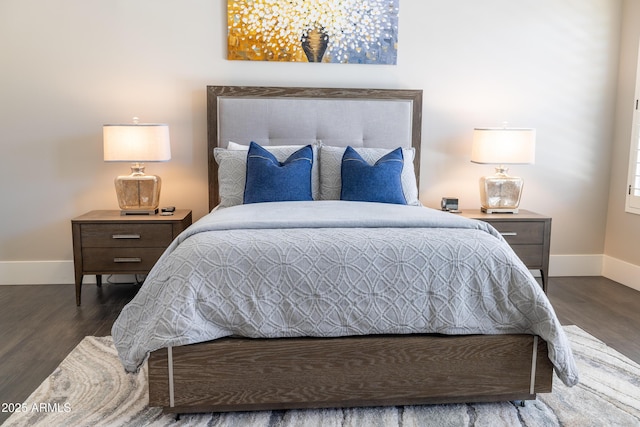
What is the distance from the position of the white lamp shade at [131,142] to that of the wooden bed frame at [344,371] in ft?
6.35

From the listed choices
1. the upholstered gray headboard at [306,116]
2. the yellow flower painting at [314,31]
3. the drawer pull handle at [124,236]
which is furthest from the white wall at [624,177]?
the drawer pull handle at [124,236]

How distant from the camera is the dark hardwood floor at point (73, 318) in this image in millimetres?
2523

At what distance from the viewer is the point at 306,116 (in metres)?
3.91

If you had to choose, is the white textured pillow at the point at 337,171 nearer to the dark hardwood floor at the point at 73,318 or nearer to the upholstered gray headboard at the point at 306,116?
the upholstered gray headboard at the point at 306,116

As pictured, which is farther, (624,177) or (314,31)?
(624,177)

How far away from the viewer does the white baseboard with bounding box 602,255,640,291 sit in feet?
13.0

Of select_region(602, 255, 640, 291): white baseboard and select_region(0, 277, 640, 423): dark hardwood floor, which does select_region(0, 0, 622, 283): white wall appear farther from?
select_region(0, 277, 640, 423): dark hardwood floor

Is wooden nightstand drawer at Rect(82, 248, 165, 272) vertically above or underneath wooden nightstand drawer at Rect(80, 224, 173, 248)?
underneath

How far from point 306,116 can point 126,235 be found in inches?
60.0

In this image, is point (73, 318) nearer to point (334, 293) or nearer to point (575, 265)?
point (334, 293)

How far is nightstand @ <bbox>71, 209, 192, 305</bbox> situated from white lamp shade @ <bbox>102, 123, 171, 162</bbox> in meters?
0.41

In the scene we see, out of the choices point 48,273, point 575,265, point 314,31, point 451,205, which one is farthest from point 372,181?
point 48,273

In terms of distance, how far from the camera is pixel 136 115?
3.90 meters

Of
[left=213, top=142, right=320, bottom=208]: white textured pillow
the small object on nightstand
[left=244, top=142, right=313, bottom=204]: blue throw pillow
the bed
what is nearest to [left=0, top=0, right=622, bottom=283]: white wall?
the small object on nightstand
